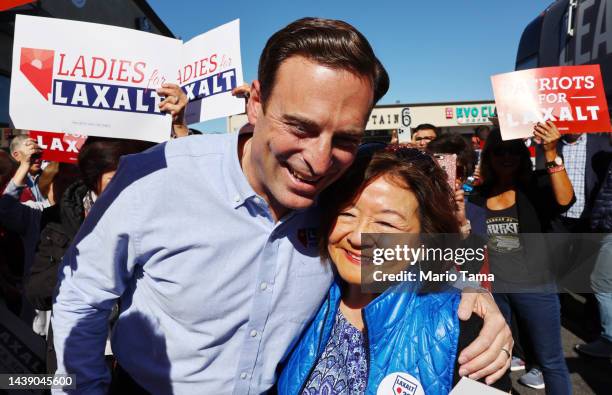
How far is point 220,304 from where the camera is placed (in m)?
1.33

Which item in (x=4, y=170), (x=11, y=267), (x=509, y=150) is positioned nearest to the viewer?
(x=11, y=267)

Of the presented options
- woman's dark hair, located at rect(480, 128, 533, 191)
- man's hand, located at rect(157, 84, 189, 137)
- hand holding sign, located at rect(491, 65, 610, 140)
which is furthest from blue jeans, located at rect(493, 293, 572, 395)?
man's hand, located at rect(157, 84, 189, 137)

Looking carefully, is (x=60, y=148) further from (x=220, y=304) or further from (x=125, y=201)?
(x=220, y=304)

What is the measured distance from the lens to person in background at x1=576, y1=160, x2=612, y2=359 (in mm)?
3812

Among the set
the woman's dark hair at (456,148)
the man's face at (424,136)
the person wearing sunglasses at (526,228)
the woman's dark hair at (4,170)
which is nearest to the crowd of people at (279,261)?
the person wearing sunglasses at (526,228)

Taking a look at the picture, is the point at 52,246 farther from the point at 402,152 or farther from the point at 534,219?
the point at 534,219

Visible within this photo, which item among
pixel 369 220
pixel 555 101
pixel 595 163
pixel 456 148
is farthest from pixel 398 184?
pixel 595 163

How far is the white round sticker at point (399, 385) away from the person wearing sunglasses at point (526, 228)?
2.03m

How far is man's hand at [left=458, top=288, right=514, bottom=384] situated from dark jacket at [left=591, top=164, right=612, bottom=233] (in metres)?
3.31

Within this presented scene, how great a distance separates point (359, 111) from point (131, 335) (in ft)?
3.72

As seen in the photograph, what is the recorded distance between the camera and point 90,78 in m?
2.19

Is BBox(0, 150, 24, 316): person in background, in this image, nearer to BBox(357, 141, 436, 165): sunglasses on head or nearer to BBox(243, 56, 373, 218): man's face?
BBox(243, 56, 373, 218): man's face

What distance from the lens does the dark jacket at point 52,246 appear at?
87.1 inches

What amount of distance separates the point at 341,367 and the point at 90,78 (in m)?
1.96
